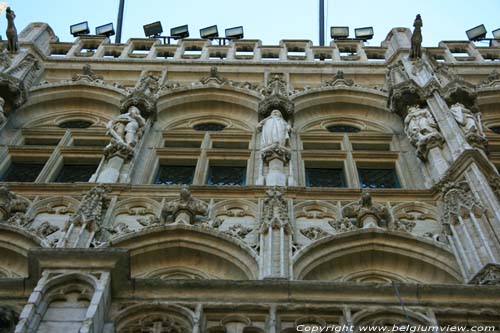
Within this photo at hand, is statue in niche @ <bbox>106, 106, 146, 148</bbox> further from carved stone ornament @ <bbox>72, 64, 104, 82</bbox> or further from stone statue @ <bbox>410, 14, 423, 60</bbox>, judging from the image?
stone statue @ <bbox>410, 14, 423, 60</bbox>

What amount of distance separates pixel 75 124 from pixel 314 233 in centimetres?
980

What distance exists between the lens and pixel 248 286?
9477mm

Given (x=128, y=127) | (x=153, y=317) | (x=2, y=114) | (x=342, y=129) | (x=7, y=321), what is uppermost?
(x=342, y=129)

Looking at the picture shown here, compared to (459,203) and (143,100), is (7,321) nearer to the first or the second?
(459,203)

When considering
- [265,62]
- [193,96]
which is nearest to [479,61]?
[265,62]

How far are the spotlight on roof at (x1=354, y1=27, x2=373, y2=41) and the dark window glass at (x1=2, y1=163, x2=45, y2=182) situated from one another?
15.5 metres

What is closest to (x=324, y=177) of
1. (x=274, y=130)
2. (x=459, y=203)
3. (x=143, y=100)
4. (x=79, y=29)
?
(x=274, y=130)

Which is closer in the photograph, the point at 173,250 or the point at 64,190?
the point at 173,250

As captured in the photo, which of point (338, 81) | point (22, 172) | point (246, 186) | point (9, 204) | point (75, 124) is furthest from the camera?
point (338, 81)

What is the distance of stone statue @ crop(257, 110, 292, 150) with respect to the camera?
17438 mm

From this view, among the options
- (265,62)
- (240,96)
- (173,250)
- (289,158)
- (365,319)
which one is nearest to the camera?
(365,319)

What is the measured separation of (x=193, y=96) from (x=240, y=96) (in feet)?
4.57

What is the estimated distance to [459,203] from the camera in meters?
13.6

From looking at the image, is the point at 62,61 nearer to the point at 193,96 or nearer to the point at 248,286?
the point at 193,96
